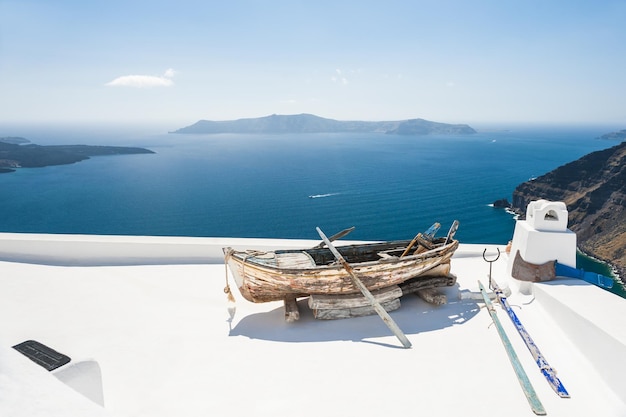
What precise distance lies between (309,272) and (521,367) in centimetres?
192

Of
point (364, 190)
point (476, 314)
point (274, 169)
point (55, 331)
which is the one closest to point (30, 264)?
point (55, 331)

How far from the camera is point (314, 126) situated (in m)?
164

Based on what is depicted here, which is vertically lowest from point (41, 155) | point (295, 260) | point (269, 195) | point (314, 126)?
point (269, 195)

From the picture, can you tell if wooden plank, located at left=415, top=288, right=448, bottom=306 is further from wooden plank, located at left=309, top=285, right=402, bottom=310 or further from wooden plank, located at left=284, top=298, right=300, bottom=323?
wooden plank, located at left=284, top=298, right=300, bottom=323

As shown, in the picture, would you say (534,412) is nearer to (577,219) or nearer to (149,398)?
(149,398)

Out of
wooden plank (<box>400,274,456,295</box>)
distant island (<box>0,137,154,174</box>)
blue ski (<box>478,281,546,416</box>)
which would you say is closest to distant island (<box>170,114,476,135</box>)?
distant island (<box>0,137,154,174</box>)

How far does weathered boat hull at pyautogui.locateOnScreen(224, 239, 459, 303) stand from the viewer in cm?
371

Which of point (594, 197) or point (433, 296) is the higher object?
point (433, 296)

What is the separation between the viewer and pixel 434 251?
406cm

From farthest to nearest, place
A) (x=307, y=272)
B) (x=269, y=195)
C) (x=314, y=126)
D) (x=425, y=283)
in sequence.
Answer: (x=314, y=126) < (x=269, y=195) < (x=425, y=283) < (x=307, y=272)

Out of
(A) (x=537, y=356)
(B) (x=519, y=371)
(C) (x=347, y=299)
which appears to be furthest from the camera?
(C) (x=347, y=299)

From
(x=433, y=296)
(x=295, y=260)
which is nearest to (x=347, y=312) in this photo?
(x=295, y=260)

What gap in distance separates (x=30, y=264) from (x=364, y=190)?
47596 mm

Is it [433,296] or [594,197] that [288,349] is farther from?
[594,197]
